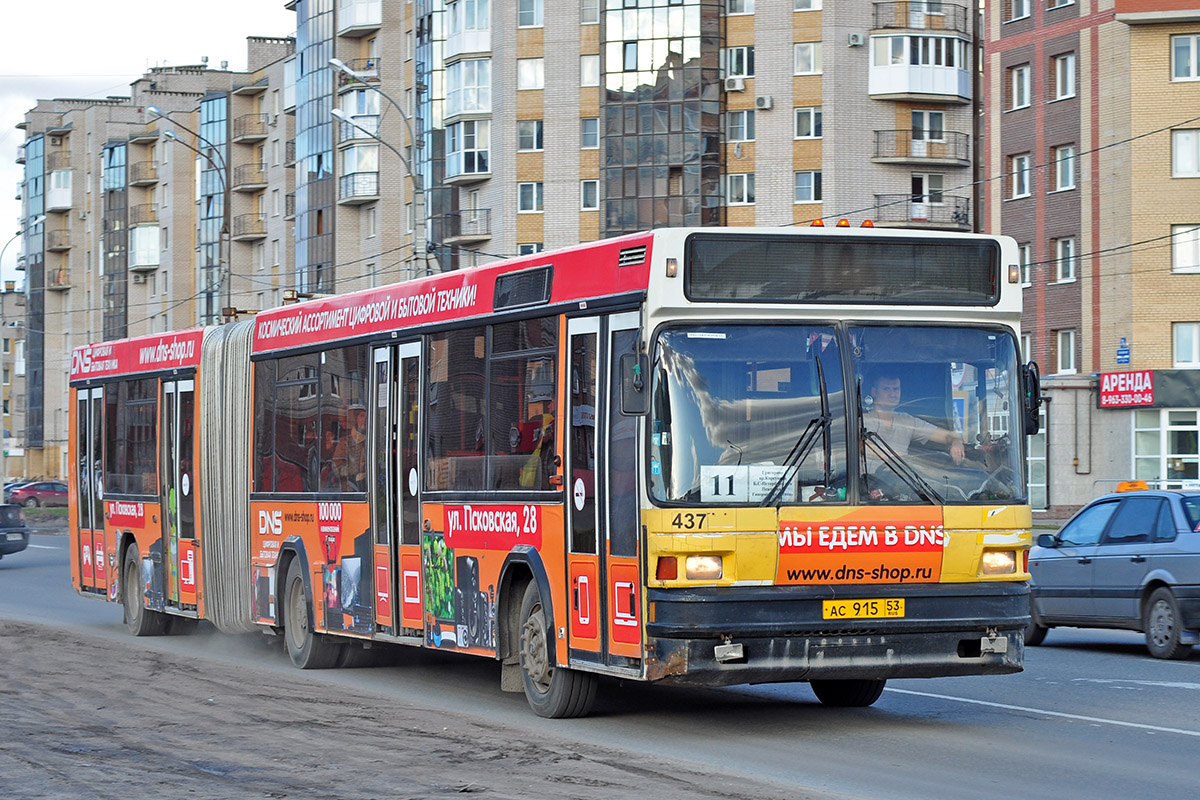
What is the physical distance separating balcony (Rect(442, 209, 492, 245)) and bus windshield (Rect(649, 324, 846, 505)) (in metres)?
59.1

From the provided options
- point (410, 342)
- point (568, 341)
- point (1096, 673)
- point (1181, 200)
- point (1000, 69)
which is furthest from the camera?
point (1000, 69)

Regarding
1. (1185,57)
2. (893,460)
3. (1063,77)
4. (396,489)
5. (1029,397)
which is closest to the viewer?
(893,460)

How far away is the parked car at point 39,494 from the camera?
84.3 metres

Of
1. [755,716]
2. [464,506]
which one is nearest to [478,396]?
[464,506]

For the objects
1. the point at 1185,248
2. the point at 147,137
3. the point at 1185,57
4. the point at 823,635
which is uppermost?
the point at 147,137

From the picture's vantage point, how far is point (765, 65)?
6581 cm

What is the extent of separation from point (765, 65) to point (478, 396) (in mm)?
54459

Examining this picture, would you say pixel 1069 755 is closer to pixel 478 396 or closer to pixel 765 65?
pixel 478 396

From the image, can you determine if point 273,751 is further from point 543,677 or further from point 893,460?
point 893,460

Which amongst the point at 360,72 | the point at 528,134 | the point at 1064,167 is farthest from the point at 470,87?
the point at 1064,167

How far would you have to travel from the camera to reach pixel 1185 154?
52.2 m

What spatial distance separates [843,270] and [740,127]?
55705 mm

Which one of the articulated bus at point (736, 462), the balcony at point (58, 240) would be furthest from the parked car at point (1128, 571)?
the balcony at point (58, 240)

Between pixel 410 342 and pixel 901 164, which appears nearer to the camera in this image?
pixel 410 342
